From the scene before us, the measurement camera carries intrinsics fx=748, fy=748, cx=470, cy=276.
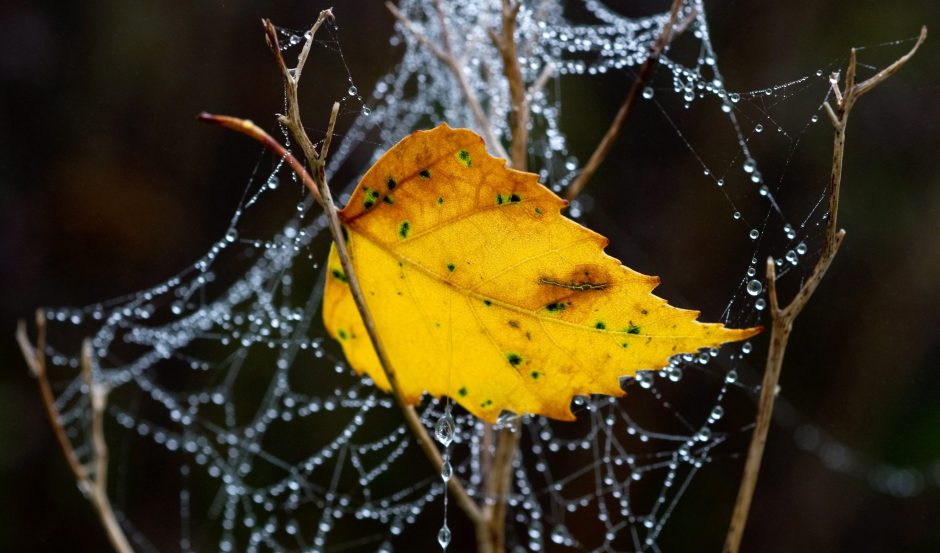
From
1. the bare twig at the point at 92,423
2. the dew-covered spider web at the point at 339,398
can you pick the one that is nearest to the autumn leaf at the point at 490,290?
the bare twig at the point at 92,423

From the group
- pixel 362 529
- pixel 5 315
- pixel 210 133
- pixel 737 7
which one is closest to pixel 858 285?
pixel 737 7

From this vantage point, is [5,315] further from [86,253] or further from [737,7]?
[737,7]

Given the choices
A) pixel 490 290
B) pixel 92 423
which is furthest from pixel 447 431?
pixel 92 423

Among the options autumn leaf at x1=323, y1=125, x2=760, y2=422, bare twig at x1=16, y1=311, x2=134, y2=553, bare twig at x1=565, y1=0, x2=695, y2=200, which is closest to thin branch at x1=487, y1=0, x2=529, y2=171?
bare twig at x1=565, y1=0, x2=695, y2=200

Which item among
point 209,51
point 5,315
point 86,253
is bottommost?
point 5,315

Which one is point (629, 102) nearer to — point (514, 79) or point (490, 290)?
point (514, 79)
